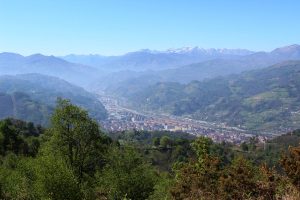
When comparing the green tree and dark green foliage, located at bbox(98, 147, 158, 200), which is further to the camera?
the green tree

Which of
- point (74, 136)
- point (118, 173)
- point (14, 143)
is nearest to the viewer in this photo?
point (118, 173)

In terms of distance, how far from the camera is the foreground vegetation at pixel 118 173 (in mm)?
15148

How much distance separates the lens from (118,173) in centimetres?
3931

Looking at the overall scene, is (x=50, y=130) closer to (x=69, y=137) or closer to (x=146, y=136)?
(x=69, y=137)

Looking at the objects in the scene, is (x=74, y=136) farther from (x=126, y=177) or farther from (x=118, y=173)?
(x=126, y=177)

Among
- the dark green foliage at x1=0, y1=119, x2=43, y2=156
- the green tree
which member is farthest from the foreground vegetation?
the dark green foliage at x1=0, y1=119, x2=43, y2=156

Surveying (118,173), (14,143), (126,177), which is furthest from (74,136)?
(14,143)

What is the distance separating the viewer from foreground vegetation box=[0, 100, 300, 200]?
15.1 m

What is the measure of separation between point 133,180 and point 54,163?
9885 millimetres

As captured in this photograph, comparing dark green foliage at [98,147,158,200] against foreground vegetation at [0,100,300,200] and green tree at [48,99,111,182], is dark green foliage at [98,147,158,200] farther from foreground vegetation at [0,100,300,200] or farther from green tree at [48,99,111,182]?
green tree at [48,99,111,182]

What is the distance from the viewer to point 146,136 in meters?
192

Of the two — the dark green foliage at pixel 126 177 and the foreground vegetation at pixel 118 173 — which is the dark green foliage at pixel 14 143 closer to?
the foreground vegetation at pixel 118 173

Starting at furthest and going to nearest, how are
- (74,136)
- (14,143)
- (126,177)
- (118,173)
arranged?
(14,143) < (74,136) < (118,173) < (126,177)

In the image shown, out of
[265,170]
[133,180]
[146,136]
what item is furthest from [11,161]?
[146,136]
